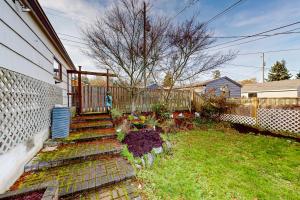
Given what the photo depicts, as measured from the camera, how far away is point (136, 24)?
18.9 feet

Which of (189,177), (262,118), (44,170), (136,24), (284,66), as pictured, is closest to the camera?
(44,170)

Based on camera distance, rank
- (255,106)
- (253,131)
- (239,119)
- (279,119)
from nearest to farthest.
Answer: (279,119) < (253,131) < (255,106) < (239,119)

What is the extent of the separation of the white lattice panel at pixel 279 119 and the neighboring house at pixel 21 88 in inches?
349

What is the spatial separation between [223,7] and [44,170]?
8926 millimetres

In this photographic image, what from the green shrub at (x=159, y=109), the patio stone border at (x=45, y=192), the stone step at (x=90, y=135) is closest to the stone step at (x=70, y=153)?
the stone step at (x=90, y=135)

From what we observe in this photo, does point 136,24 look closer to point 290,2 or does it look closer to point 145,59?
point 145,59

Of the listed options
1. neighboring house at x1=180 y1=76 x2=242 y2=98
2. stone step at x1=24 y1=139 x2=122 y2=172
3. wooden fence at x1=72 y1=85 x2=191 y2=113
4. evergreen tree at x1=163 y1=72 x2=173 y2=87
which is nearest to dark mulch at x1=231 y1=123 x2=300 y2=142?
wooden fence at x1=72 y1=85 x2=191 y2=113

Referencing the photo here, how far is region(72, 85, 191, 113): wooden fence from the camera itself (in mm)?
5984

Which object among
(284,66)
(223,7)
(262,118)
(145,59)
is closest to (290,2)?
(223,7)

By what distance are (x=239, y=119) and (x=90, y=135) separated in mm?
7811

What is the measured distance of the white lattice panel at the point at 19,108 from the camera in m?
1.91

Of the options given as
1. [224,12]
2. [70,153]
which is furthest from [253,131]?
[70,153]

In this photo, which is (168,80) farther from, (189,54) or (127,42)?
(127,42)

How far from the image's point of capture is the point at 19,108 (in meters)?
2.32
